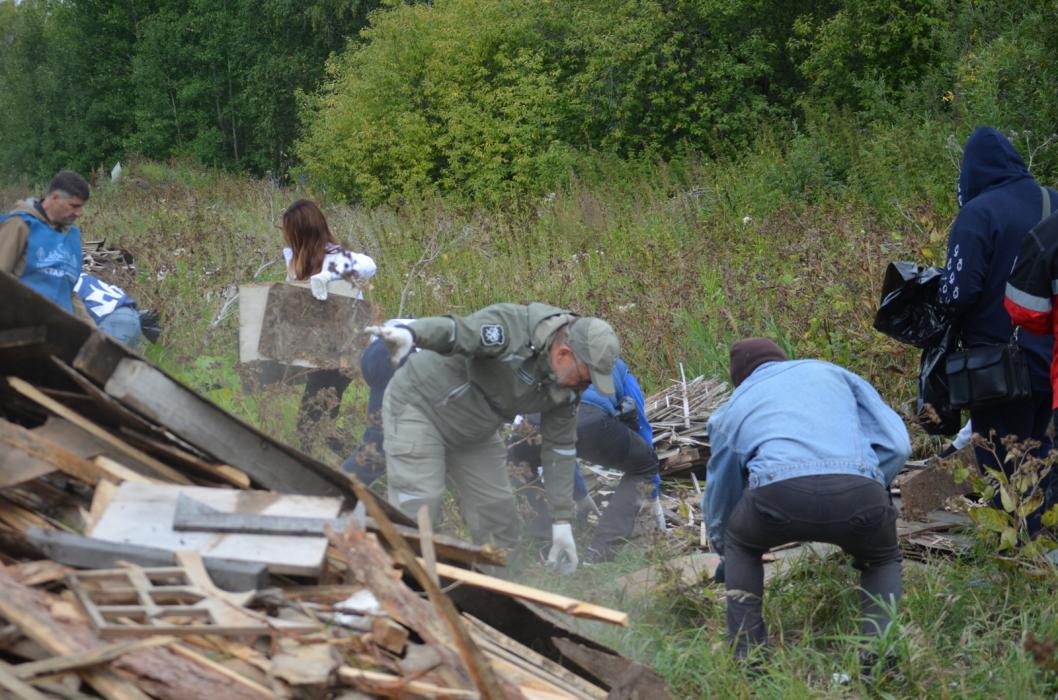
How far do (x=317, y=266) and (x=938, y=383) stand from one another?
3.57 meters

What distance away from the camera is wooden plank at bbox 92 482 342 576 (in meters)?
3.06

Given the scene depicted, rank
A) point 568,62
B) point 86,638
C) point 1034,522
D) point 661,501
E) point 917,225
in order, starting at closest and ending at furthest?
point 86,638 < point 1034,522 < point 661,501 < point 917,225 < point 568,62

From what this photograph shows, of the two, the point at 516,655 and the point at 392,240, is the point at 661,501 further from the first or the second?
the point at 392,240

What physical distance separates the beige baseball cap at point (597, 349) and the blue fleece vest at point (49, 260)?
10.0 ft

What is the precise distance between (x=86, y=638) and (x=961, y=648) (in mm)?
3473

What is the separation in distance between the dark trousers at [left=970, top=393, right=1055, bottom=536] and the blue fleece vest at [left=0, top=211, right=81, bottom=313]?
4.93 metres

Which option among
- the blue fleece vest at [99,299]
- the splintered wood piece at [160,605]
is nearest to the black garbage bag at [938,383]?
the splintered wood piece at [160,605]

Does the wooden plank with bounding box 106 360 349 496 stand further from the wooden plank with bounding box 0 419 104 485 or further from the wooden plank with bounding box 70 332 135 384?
the wooden plank with bounding box 0 419 104 485

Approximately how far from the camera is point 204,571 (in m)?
2.96

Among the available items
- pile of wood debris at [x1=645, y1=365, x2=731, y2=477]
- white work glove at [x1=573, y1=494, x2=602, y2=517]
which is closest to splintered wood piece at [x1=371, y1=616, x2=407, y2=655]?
white work glove at [x1=573, y1=494, x2=602, y2=517]

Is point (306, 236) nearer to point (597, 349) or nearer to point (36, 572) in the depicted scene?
point (597, 349)

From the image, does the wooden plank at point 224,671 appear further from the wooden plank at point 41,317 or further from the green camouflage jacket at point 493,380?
the green camouflage jacket at point 493,380

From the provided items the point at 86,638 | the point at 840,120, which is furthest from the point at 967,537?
the point at 840,120

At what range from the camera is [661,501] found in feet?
22.3
